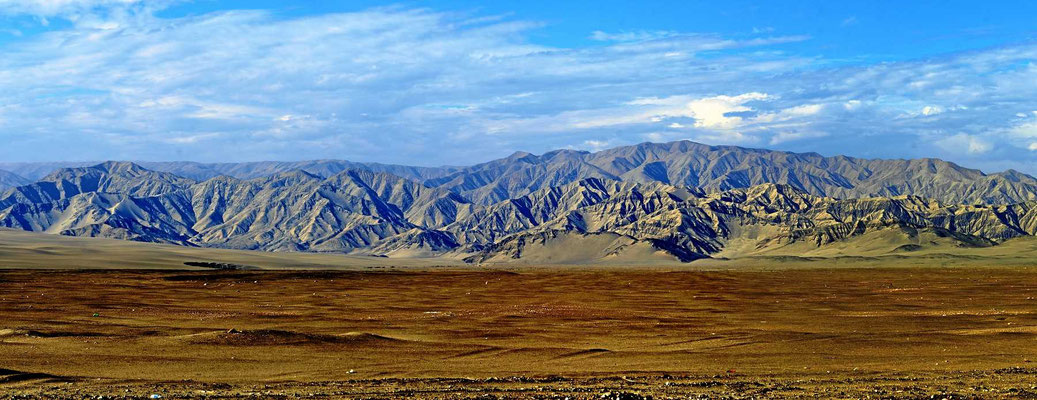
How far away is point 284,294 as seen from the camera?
109812 mm

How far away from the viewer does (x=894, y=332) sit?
49.9 m

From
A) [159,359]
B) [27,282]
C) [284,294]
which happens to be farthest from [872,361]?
[27,282]

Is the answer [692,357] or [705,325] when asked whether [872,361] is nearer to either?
[692,357]

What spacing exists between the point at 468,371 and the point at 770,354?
1422 centimetres

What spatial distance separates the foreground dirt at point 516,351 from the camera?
27766 millimetres

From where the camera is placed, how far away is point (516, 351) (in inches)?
1665

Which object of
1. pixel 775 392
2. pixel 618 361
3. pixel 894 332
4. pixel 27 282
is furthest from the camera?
pixel 27 282

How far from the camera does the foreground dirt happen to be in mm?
27766

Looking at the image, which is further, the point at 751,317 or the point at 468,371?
the point at 751,317

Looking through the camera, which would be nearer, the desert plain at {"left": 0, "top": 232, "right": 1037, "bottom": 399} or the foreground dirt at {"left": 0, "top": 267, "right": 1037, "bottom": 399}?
the desert plain at {"left": 0, "top": 232, "right": 1037, "bottom": 399}

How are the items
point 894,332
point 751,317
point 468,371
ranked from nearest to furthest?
point 468,371
point 894,332
point 751,317

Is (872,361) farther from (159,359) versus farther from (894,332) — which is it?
(159,359)

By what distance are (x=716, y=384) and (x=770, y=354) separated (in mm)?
12411

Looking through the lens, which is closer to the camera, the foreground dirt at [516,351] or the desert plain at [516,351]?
the desert plain at [516,351]
